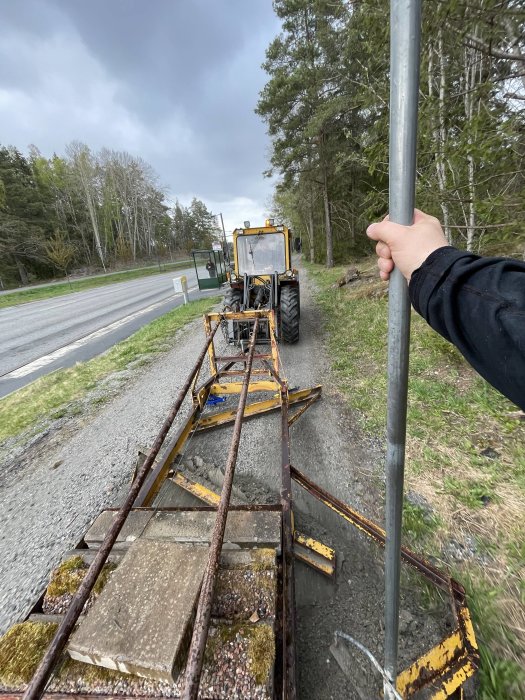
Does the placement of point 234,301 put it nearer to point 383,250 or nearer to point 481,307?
point 383,250

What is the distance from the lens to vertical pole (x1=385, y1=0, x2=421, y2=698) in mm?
728

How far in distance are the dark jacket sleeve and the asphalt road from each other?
738 centimetres

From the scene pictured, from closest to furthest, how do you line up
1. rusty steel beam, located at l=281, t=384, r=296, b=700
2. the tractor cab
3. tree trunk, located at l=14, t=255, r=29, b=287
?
rusty steel beam, located at l=281, t=384, r=296, b=700, the tractor cab, tree trunk, located at l=14, t=255, r=29, b=287

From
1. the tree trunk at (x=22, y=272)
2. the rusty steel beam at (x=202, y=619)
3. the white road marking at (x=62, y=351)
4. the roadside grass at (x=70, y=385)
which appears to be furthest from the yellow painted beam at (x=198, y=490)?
the tree trunk at (x=22, y=272)

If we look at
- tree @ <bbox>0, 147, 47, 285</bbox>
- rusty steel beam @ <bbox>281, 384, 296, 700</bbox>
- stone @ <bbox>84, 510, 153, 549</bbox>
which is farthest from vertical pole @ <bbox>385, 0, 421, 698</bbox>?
tree @ <bbox>0, 147, 47, 285</bbox>

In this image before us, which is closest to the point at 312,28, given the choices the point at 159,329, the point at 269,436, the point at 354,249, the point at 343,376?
the point at 354,249

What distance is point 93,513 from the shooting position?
9.09ft

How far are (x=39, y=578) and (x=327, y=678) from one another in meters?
2.05

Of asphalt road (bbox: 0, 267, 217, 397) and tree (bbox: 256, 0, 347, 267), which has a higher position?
tree (bbox: 256, 0, 347, 267)

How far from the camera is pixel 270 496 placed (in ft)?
9.11

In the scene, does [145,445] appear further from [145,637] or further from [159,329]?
[159,329]

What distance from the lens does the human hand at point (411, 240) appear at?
2.77ft

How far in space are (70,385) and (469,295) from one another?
6357 mm

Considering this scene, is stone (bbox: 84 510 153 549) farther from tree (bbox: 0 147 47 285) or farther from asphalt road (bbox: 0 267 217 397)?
tree (bbox: 0 147 47 285)
